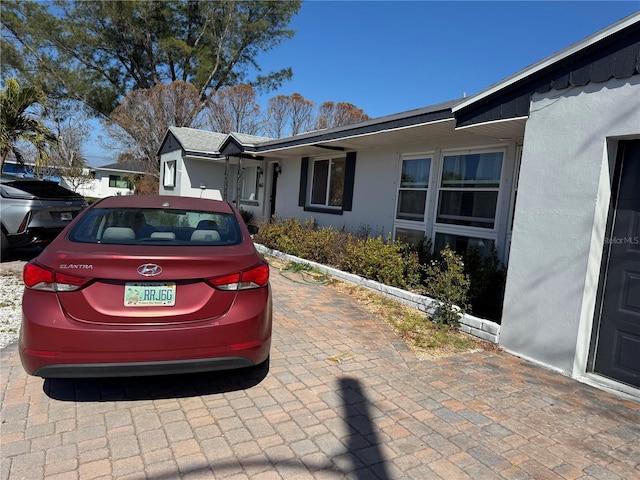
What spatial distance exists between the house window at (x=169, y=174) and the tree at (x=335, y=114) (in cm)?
1450

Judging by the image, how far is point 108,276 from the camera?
2773 millimetres

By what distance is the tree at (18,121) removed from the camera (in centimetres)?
1113

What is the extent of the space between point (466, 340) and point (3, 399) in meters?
4.55

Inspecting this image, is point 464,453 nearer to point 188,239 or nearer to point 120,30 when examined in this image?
point 188,239

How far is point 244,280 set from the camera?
3076 millimetres

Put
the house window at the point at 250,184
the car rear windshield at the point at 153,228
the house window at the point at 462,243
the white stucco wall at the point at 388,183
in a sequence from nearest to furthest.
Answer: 1. the car rear windshield at the point at 153,228
2. the white stucco wall at the point at 388,183
3. the house window at the point at 462,243
4. the house window at the point at 250,184

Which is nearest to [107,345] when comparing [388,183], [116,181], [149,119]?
[388,183]

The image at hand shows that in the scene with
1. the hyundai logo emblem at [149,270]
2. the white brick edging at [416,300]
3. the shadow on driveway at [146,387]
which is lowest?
the shadow on driveway at [146,387]

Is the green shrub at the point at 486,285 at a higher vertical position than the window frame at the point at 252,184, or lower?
lower

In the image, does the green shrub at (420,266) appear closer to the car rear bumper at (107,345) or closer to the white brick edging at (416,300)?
the white brick edging at (416,300)

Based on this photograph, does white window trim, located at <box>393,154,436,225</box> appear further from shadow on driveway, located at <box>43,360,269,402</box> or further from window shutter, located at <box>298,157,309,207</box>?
shadow on driveway, located at <box>43,360,269,402</box>

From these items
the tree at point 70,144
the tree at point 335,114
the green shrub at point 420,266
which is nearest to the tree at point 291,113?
the tree at point 335,114

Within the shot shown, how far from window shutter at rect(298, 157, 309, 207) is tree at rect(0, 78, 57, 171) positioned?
24.2ft

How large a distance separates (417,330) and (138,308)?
354cm
